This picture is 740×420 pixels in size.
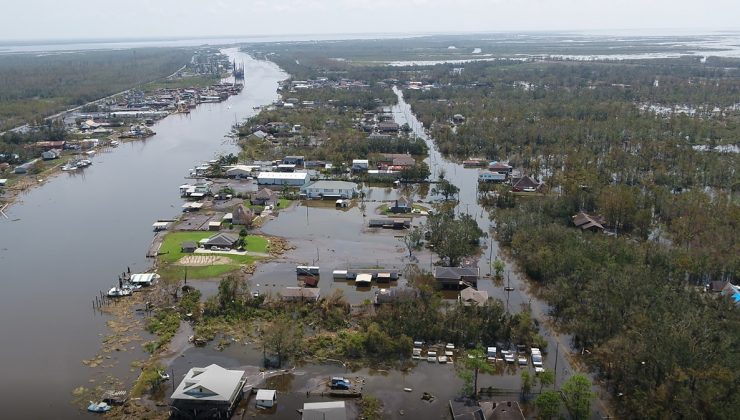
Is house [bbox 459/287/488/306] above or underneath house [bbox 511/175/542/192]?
underneath

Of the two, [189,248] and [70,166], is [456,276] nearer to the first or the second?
[189,248]

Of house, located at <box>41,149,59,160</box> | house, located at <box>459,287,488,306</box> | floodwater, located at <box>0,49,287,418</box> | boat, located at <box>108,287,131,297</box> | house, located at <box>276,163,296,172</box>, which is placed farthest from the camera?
house, located at <box>41,149,59,160</box>

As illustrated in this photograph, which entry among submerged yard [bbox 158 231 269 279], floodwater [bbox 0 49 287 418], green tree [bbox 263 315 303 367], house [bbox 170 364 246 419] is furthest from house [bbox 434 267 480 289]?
floodwater [bbox 0 49 287 418]

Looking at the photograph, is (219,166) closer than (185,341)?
No

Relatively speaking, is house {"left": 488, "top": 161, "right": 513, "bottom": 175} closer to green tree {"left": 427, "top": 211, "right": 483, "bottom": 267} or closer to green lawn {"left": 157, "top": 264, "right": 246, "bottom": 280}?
green tree {"left": 427, "top": 211, "right": 483, "bottom": 267}

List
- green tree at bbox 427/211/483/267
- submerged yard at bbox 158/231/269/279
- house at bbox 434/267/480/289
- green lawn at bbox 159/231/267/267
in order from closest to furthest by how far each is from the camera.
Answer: house at bbox 434/267/480/289, submerged yard at bbox 158/231/269/279, green tree at bbox 427/211/483/267, green lawn at bbox 159/231/267/267

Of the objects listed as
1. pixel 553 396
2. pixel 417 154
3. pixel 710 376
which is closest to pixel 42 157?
pixel 417 154

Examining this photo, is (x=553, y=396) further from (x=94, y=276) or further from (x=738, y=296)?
(x=94, y=276)
